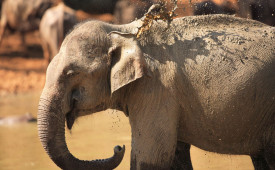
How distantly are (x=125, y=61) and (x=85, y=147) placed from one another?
337 centimetres

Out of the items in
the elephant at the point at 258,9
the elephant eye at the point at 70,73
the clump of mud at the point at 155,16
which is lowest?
the elephant eye at the point at 70,73

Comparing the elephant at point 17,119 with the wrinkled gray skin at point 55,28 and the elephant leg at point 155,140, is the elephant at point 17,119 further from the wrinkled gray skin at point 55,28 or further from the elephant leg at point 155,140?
the wrinkled gray skin at point 55,28

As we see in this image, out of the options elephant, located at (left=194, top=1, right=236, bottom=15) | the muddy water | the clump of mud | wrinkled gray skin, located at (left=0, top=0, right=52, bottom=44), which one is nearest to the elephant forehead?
the clump of mud

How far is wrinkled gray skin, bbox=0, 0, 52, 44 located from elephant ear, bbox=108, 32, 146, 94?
46.8 ft

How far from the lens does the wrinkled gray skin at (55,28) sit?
16609mm

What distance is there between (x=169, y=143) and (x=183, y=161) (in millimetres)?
835

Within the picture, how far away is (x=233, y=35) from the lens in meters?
5.14

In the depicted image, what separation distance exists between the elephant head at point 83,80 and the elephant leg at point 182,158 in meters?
0.79

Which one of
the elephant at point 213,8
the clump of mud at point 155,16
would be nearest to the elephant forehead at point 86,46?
the clump of mud at point 155,16

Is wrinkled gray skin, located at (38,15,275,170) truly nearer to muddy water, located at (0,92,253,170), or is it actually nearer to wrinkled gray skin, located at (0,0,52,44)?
muddy water, located at (0,92,253,170)

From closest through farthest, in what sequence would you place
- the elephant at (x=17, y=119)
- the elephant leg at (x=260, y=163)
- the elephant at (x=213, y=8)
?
the elephant leg at (x=260, y=163), the elephant at (x=213, y=8), the elephant at (x=17, y=119)

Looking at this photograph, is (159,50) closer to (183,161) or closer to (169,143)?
(169,143)

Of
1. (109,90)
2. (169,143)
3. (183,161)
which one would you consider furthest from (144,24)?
(183,161)

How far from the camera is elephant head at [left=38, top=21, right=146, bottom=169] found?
4891 mm
